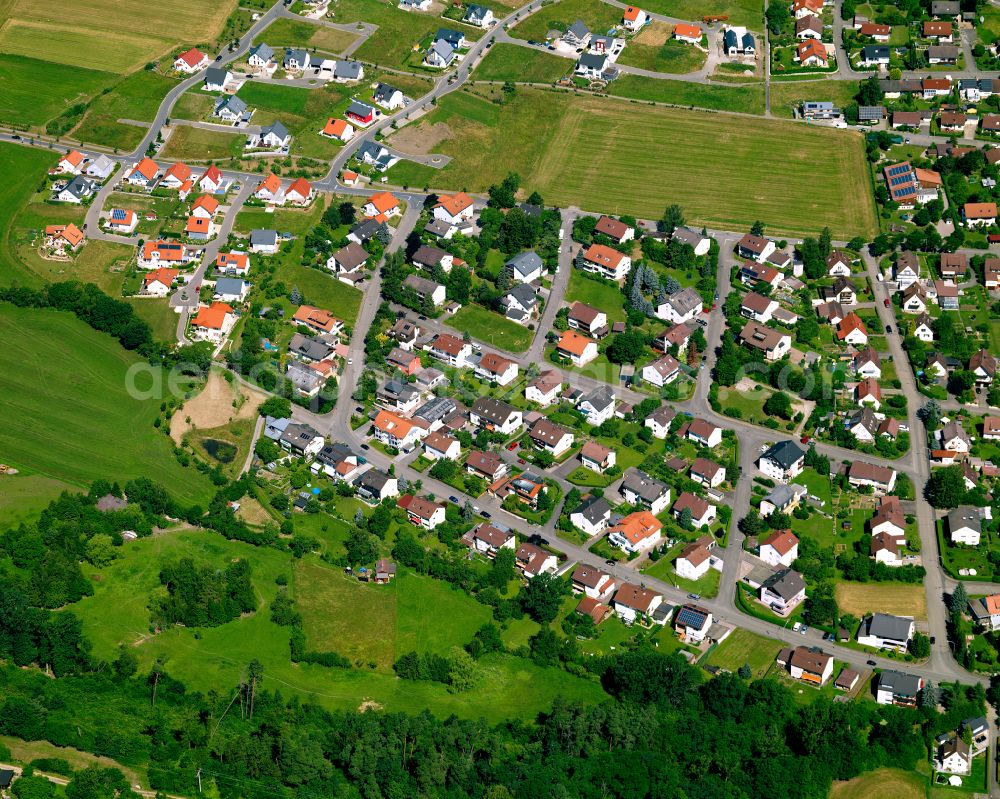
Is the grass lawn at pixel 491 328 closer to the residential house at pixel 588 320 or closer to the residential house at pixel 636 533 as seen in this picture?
the residential house at pixel 588 320

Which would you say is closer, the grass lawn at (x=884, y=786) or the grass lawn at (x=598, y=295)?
the grass lawn at (x=884, y=786)

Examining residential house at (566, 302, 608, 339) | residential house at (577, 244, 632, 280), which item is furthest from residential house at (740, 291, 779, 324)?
residential house at (566, 302, 608, 339)

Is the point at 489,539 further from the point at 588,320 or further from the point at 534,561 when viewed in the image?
the point at 588,320

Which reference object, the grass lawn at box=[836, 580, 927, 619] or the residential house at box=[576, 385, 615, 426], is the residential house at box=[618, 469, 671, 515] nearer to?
the residential house at box=[576, 385, 615, 426]

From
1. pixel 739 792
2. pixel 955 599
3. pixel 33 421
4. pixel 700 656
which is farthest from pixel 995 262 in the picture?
pixel 33 421

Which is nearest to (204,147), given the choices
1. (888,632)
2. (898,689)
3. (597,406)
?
(597,406)

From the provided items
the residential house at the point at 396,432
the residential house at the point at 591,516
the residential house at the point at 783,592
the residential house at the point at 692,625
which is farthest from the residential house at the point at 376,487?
the residential house at the point at 783,592

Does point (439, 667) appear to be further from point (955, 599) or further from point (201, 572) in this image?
point (955, 599)
